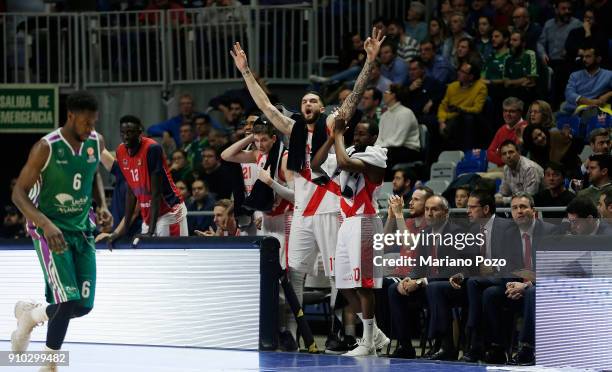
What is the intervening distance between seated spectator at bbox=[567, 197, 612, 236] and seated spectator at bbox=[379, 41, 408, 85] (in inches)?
261

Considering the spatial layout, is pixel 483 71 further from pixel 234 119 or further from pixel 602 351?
pixel 602 351

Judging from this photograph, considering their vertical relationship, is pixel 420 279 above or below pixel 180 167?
below

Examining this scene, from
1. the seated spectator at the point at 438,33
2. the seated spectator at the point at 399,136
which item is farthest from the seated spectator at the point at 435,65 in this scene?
the seated spectator at the point at 399,136

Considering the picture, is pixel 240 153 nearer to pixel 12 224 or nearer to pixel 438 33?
pixel 438 33

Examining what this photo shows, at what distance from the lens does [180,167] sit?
57.8ft

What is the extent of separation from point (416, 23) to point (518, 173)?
A: 541 cm

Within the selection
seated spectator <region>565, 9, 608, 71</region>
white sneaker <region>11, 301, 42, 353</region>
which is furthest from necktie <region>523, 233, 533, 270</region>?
seated spectator <region>565, 9, 608, 71</region>

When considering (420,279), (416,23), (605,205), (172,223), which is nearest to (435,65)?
(416,23)

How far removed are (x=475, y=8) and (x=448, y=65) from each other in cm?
120

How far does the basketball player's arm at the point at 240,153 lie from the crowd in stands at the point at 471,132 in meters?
0.28

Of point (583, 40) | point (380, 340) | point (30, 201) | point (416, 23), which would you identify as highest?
point (416, 23)

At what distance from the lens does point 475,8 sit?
18.5m

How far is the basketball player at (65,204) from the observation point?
9.68m

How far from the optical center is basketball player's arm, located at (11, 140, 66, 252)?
955 cm
